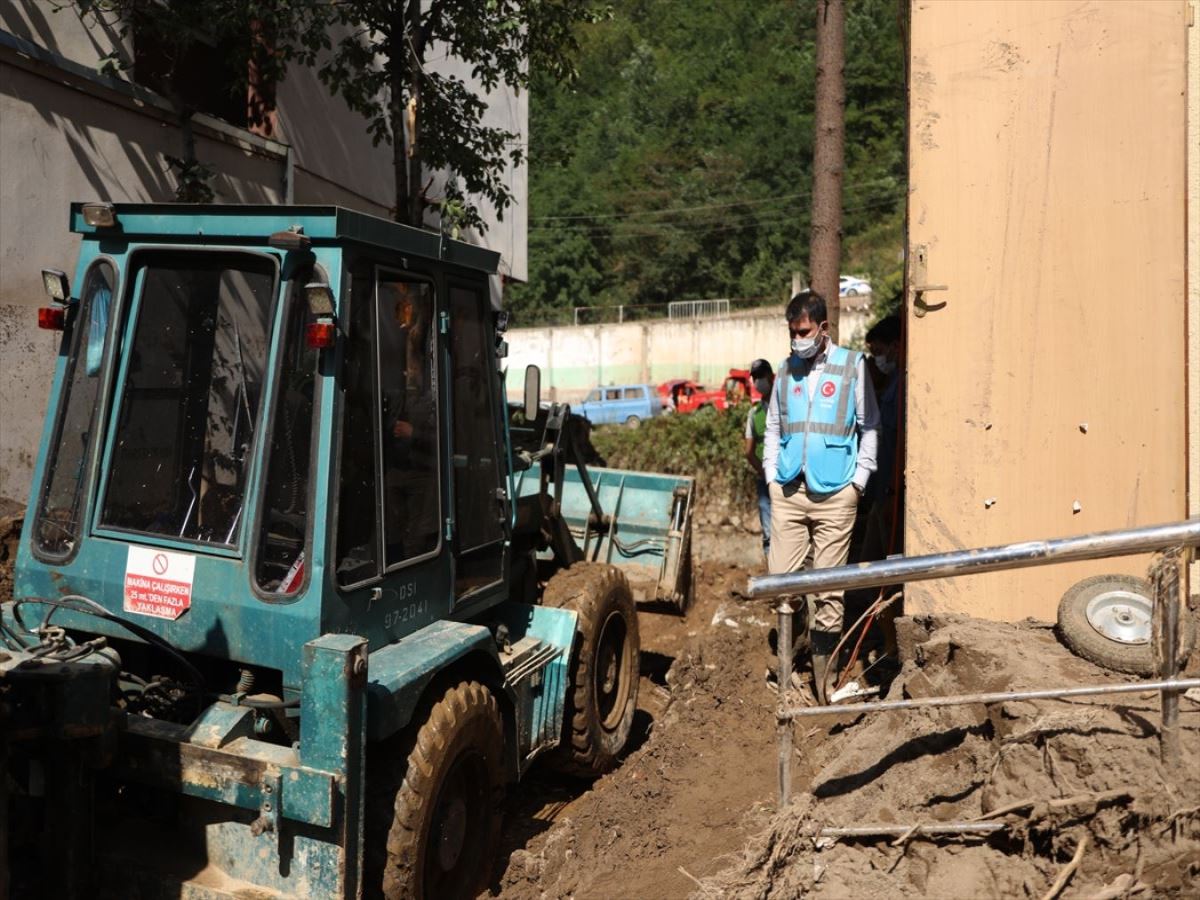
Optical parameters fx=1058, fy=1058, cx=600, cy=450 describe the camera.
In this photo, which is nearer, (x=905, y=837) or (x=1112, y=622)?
(x=905, y=837)

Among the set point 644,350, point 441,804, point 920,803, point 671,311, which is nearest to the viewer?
point 920,803

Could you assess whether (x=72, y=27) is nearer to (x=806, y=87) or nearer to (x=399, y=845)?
(x=399, y=845)

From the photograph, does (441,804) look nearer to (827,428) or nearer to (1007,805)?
(1007,805)

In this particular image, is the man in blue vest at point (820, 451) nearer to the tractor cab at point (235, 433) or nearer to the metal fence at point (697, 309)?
the tractor cab at point (235, 433)

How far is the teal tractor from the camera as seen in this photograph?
328 centimetres

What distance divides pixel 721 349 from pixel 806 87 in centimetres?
2380

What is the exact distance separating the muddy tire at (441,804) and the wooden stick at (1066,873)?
1954 millimetres

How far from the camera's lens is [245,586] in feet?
11.5

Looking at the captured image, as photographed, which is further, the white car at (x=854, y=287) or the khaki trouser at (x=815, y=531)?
the white car at (x=854, y=287)

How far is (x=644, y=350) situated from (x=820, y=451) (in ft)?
114

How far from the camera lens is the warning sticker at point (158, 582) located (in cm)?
358

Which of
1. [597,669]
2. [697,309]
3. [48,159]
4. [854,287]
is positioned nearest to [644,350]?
[697,309]

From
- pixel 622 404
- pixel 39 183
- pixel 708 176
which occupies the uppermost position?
pixel 708 176

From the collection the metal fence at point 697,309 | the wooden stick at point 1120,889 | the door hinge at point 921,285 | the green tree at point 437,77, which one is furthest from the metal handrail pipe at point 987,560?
the metal fence at point 697,309
